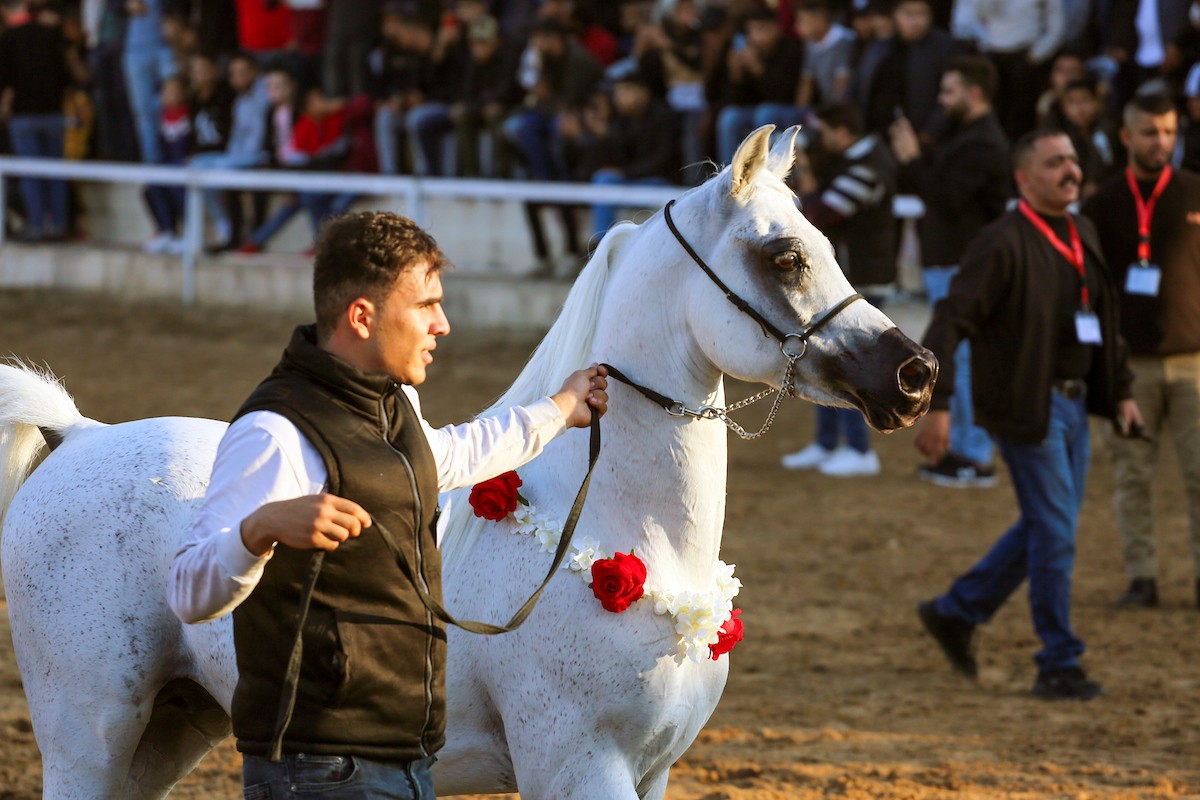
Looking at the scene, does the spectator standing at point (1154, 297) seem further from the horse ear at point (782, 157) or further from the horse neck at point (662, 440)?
the horse neck at point (662, 440)

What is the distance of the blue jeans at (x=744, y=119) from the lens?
40.0 feet

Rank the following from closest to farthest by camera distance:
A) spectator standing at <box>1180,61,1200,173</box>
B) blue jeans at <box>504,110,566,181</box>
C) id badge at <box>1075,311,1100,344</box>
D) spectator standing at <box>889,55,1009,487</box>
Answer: id badge at <box>1075,311,1100,344</box>, spectator standing at <box>889,55,1009,487</box>, spectator standing at <box>1180,61,1200,173</box>, blue jeans at <box>504,110,566,181</box>

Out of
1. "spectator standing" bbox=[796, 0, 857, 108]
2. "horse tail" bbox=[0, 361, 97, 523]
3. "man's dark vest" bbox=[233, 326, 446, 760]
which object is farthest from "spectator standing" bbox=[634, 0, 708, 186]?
"man's dark vest" bbox=[233, 326, 446, 760]

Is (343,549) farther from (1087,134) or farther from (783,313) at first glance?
(1087,134)

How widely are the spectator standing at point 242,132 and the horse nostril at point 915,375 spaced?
12.8 m

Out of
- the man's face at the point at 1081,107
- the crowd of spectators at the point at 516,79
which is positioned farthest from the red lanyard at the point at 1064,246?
the man's face at the point at 1081,107

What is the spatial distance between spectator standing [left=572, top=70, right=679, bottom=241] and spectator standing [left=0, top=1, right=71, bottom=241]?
646 cm

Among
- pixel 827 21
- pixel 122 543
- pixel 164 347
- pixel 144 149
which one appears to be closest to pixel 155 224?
pixel 144 149

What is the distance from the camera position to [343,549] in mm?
2764

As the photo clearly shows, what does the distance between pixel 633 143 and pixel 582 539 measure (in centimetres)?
998

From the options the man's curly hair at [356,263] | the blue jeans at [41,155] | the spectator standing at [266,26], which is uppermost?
the man's curly hair at [356,263]

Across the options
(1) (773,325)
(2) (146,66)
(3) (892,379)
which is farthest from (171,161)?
(3) (892,379)

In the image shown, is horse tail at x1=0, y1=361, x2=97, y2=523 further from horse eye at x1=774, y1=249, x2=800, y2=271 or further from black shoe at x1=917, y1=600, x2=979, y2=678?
black shoe at x1=917, y1=600, x2=979, y2=678

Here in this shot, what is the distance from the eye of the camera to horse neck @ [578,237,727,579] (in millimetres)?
3451
